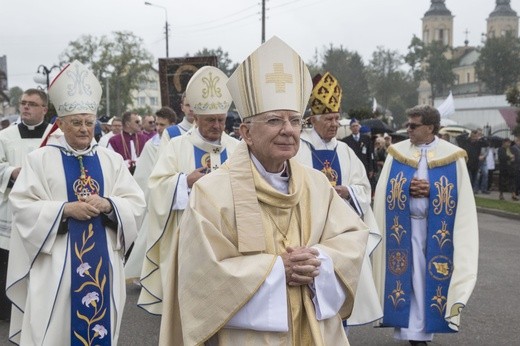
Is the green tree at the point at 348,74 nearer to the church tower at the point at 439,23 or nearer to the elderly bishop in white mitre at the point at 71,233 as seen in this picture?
the church tower at the point at 439,23

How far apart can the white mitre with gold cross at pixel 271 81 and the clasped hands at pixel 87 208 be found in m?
1.89

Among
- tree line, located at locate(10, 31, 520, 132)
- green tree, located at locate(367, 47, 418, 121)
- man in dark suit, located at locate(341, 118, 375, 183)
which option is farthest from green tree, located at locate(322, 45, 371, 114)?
man in dark suit, located at locate(341, 118, 375, 183)

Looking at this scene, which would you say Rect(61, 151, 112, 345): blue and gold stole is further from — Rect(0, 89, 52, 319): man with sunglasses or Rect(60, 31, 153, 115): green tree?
Rect(60, 31, 153, 115): green tree

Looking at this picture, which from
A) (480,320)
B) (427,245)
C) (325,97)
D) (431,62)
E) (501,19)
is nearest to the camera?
(325,97)

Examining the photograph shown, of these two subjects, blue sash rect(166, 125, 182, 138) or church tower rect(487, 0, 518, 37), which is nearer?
blue sash rect(166, 125, 182, 138)

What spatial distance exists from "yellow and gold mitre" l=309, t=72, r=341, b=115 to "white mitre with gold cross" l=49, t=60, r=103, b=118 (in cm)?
172

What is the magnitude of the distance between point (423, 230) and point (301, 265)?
377 centimetres

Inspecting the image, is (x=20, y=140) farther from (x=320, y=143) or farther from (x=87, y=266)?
(x=320, y=143)

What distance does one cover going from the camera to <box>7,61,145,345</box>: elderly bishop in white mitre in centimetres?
533

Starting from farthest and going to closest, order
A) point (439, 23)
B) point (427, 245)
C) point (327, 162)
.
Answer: point (439, 23) < point (427, 245) < point (327, 162)

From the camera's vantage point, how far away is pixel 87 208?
17.6ft

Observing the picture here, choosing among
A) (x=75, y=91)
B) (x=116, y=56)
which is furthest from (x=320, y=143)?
(x=116, y=56)

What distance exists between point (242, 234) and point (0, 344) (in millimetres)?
4479

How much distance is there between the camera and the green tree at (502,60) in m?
84.4
